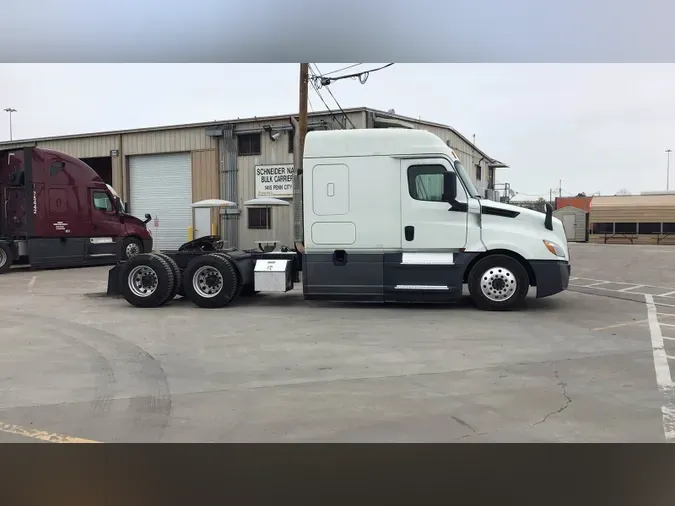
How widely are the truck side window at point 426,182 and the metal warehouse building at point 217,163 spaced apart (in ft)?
44.3

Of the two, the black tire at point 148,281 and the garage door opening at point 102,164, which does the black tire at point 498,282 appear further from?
the garage door opening at point 102,164

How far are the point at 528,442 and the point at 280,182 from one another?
21.8 m

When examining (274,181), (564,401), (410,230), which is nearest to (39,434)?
(564,401)

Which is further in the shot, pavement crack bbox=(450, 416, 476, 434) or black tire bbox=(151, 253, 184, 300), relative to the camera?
black tire bbox=(151, 253, 184, 300)

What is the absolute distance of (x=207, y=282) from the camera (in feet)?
35.0

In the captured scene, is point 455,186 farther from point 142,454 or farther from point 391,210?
point 142,454

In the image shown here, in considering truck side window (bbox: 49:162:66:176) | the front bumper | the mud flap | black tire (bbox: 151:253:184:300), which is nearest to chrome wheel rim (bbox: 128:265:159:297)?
black tire (bbox: 151:253:184:300)

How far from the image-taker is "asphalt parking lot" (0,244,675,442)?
4.37 m

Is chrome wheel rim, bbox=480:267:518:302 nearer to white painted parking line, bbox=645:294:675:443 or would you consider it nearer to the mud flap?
white painted parking line, bbox=645:294:675:443

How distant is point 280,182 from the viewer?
984 inches

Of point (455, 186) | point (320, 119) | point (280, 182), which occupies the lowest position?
point (455, 186)

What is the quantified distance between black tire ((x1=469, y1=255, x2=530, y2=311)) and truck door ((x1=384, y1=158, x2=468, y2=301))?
1.13 feet

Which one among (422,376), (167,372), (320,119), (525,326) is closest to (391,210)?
(525,326)

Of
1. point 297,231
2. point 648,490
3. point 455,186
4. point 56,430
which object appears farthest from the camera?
point 297,231
